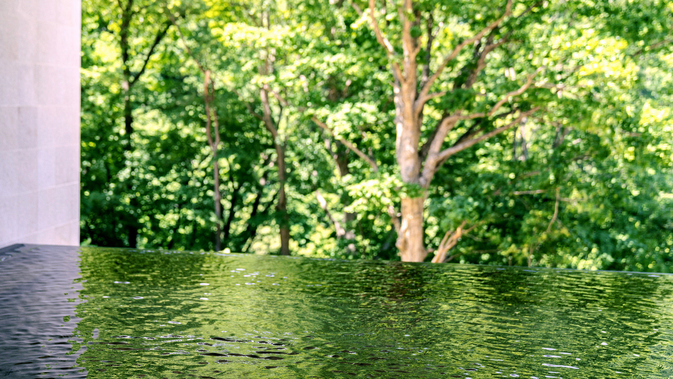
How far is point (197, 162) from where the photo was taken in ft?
49.3

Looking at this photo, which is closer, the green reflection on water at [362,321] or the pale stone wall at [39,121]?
the green reflection on water at [362,321]

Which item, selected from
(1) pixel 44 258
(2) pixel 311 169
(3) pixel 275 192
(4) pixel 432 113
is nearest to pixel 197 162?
(3) pixel 275 192

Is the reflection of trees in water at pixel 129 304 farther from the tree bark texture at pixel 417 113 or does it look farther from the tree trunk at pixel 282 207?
the tree trunk at pixel 282 207

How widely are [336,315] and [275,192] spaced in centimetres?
1353

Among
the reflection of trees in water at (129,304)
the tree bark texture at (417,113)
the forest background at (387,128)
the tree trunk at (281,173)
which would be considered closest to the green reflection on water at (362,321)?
the reflection of trees in water at (129,304)

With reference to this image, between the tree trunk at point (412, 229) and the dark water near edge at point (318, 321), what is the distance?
7.18 meters

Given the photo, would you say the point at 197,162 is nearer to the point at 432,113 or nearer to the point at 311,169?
the point at 311,169

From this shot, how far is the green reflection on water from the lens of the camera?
1.30 m

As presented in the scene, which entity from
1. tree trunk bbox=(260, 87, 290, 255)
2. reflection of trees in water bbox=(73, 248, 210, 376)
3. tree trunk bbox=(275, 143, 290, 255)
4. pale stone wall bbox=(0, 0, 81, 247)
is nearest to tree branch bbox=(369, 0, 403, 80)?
tree trunk bbox=(260, 87, 290, 255)

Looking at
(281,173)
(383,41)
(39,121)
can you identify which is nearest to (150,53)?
(281,173)

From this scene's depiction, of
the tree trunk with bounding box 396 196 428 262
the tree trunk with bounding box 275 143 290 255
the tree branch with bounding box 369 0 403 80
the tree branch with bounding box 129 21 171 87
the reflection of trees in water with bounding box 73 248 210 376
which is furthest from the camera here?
the tree branch with bounding box 129 21 171 87

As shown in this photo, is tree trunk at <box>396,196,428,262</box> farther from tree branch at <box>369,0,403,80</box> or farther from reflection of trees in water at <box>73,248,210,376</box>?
reflection of trees in water at <box>73,248,210,376</box>

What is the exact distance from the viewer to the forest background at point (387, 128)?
9227 mm

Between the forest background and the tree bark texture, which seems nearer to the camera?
the forest background
